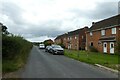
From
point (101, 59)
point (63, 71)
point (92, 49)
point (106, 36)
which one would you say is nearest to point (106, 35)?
point (106, 36)

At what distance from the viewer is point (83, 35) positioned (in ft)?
253

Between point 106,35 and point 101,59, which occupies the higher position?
point 106,35

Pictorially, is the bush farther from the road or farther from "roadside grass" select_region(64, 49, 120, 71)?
the road

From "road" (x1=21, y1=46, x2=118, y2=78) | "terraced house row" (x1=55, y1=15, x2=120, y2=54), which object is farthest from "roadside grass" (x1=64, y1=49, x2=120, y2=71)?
"terraced house row" (x1=55, y1=15, x2=120, y2=54)

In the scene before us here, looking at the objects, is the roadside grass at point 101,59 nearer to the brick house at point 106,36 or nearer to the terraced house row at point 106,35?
the terraced house row at point 106,35

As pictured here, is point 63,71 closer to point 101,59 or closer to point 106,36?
point 101,59

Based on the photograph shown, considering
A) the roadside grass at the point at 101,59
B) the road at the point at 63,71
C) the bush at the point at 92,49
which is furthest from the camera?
the bush at the point at 92,49

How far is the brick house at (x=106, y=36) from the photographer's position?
41275 millimetres

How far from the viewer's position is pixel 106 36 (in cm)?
4516

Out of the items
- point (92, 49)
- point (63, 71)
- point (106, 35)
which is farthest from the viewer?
point (92, 49)

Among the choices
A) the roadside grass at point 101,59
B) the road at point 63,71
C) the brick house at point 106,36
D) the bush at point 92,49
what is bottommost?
the road at point 63,71

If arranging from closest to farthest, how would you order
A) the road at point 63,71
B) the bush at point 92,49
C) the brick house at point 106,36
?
the road at point 63,71
the brick house at point 106,36
the bush at point 92,49

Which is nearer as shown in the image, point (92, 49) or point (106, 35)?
point (106, 35)

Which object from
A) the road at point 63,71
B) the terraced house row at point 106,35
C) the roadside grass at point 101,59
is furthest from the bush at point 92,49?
the road at point 63,71
